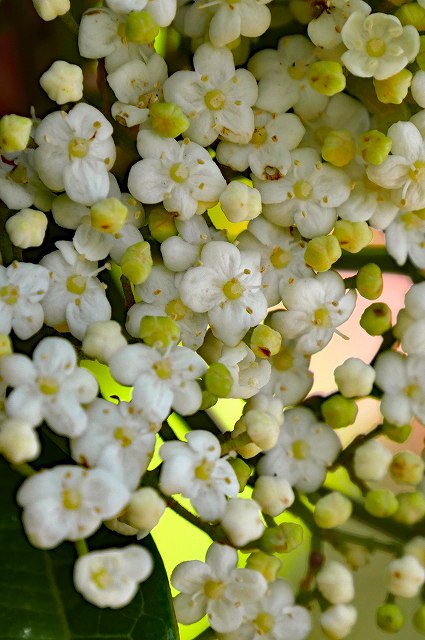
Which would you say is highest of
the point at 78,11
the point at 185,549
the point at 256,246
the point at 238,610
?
the point at 78,11

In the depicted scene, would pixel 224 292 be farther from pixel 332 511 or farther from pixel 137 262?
pixel 332 511

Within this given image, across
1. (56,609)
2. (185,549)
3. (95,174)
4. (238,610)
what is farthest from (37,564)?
(185,549)

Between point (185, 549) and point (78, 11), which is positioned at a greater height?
point (78, 11)

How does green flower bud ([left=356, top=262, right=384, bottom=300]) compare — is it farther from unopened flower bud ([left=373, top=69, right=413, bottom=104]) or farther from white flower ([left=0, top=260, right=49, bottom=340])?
white flower ([left=0, top=260, right=49, bottom=340])

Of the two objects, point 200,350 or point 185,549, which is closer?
point 200,350

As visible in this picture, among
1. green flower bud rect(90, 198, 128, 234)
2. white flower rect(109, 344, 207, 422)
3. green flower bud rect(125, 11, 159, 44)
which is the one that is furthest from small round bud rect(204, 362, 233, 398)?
green flower bud rect(125, 11, 159, 44)

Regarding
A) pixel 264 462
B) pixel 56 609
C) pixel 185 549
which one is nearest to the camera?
pixel 56 609

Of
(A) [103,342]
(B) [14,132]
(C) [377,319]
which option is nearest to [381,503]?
(C) [377,319]

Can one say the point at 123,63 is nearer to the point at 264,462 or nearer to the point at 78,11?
the point at 78,11
